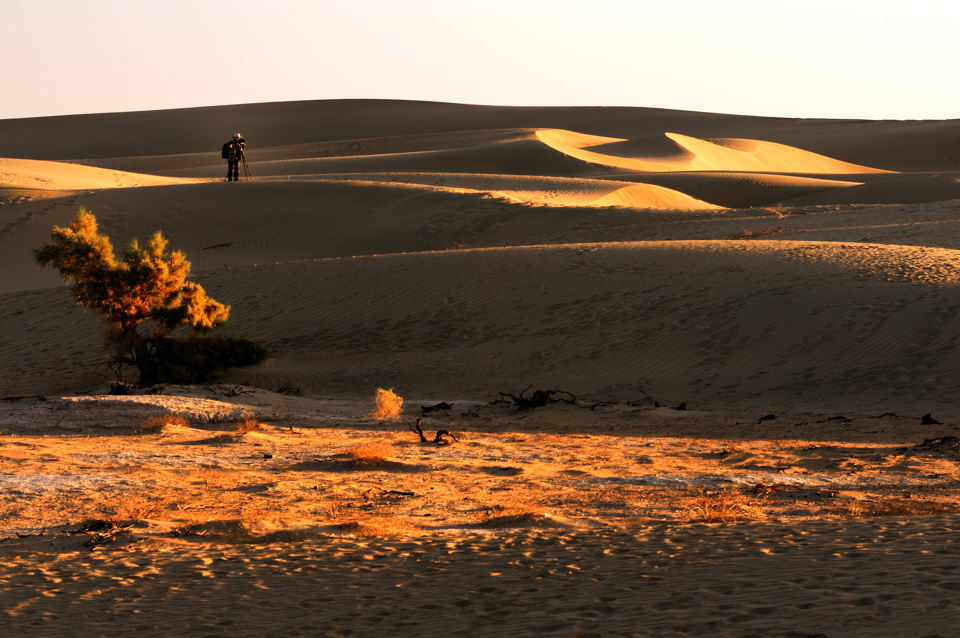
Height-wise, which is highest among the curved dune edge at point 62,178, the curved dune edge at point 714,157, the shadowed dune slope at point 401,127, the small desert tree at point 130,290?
the shadowed dune slope at point 401,127

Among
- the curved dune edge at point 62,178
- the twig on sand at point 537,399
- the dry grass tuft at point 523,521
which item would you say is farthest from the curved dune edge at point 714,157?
the dry grass tuft at point 523,521

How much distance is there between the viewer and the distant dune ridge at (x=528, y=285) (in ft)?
55.3

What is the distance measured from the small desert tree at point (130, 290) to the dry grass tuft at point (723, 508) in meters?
10.6

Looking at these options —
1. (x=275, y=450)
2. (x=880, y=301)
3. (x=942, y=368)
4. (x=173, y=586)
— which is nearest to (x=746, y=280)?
(x=880, y=301)

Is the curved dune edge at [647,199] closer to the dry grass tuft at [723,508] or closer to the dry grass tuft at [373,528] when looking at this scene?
the dry grass tuft at [723,508]

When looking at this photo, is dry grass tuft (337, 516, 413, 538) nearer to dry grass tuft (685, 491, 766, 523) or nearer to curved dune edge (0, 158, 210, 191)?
dry grass tuft (685, 491, 766, 523)

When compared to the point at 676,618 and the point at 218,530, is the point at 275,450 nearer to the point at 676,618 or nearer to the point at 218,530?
the point at 218,530

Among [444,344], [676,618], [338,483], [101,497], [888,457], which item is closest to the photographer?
[676,618]

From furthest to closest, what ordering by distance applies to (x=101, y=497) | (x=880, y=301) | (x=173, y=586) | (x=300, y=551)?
(x=880, y=301) < (x=101, y=497) < (x=300, y=551) < (x=173, y=586)

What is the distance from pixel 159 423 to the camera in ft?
44.3

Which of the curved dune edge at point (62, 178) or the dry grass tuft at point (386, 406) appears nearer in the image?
the dry grass tuft at point (386, 406)

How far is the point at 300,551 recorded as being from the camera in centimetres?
791

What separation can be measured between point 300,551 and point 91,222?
1211 centimetres

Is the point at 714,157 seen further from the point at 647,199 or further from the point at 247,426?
the point at 247,426
